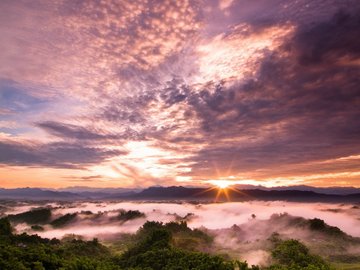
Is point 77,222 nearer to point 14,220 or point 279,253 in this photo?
point 14,220

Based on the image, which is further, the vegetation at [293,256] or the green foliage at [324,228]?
the green foliage at [324,228]

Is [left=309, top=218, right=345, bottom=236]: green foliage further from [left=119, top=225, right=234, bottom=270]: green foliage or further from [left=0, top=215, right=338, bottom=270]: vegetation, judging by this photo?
[left=119, top=225, right=234, bottom=270]: green foliage

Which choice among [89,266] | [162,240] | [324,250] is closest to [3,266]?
[89,266]

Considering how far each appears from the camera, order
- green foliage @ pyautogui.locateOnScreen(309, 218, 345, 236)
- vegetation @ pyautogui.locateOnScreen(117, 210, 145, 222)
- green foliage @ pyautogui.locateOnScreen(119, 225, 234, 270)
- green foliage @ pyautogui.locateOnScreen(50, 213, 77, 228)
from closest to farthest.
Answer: green foliage @ pyautogui.locateOnScreen(119, 225, 234, 270) → green foliage @ pyautogui.locateOnScreen(309, 218, 345, 236) → green foliage @ pyautogui.locateOnScreen(50, 213, 77, 228) → vegetation @ pyautogui.locateOnScreen(117, 210, 145, 222)

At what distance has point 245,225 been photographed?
120 meters

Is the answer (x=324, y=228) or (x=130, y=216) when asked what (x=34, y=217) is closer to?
(x=130, y=216)

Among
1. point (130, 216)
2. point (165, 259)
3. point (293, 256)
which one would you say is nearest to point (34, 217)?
point (130, 216)

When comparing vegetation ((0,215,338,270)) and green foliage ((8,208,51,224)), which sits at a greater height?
green foliage ((8,208,51,224))

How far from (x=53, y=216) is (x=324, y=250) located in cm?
15875

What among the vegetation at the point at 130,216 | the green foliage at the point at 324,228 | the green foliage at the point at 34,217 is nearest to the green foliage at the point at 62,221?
the green foliage at the point at 34,217

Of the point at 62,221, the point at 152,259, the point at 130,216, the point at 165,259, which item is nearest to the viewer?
the point at 165,259

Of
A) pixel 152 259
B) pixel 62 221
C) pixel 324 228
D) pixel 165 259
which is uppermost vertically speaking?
pixel 62 221

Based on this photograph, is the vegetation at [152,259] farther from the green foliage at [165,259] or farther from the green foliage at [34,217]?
the green foliage at [34,217]

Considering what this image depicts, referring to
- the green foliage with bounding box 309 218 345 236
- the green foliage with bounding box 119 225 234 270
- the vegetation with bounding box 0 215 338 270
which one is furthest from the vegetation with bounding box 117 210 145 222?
the green foliage with bounding box 119 225 234 270
